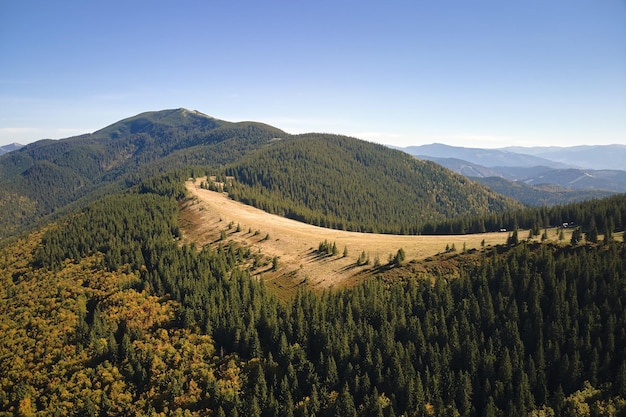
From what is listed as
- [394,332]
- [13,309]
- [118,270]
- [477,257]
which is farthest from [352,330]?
[13,309]

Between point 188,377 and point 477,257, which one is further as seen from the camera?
point 477,257

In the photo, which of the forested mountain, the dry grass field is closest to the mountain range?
the forested mountain

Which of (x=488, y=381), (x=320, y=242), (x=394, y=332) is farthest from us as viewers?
(x=320, y=242)

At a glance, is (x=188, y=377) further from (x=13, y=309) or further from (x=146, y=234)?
(x=146, y=234)

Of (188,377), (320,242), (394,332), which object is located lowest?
(188,377)

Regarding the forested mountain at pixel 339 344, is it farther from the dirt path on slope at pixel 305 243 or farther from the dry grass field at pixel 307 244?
the dirt path on slope at pixel 305 243

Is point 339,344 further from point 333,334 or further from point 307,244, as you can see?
point 307,244

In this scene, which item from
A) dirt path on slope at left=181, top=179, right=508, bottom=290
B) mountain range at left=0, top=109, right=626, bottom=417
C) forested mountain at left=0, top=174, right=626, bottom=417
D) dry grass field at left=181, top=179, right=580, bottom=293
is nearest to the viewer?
forested mountain at left=0, top=174, right=626, bottom=417

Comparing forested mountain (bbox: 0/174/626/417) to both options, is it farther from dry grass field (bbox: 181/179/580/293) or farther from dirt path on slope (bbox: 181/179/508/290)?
dirt path on slope (bbox: 181/179/508/290)

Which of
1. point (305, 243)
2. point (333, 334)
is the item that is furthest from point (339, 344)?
point (305, 243)
